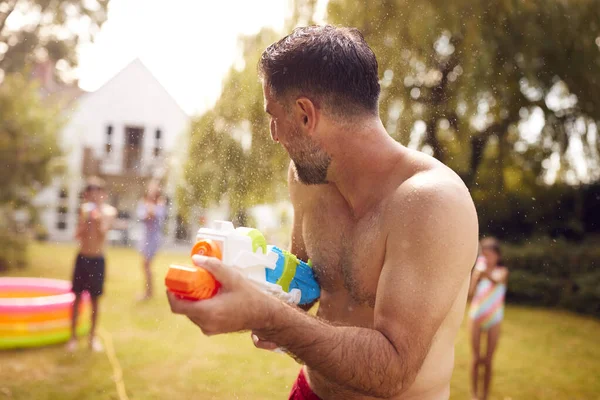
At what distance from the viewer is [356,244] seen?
950 mm

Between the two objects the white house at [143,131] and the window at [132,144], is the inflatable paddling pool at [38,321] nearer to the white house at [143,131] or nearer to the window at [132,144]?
the white house at [143,131]

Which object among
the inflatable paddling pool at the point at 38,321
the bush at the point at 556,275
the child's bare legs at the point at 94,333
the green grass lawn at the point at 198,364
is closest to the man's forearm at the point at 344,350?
the green grass lawn at the point at 198,364

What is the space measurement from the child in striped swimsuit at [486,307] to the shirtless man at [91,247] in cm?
227

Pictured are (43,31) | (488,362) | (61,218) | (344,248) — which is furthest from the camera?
(61,218)

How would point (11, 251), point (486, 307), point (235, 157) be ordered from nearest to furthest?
point (235, 157), point (486, 307), point (11, 251)

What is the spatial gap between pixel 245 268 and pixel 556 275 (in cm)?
647

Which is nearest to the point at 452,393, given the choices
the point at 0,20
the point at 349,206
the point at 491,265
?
the point at 491,265

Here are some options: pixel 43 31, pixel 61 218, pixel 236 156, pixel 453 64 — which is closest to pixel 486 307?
pixel 453 64

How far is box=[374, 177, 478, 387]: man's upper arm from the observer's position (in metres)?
0.76

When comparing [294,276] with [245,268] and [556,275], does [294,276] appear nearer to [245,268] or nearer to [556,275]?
[245,268]

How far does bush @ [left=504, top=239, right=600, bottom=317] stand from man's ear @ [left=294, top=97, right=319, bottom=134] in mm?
5961

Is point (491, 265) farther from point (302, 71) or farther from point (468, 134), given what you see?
point (302, 71)

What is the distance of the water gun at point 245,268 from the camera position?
1.99 ft

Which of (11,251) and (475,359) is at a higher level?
(475,359)
